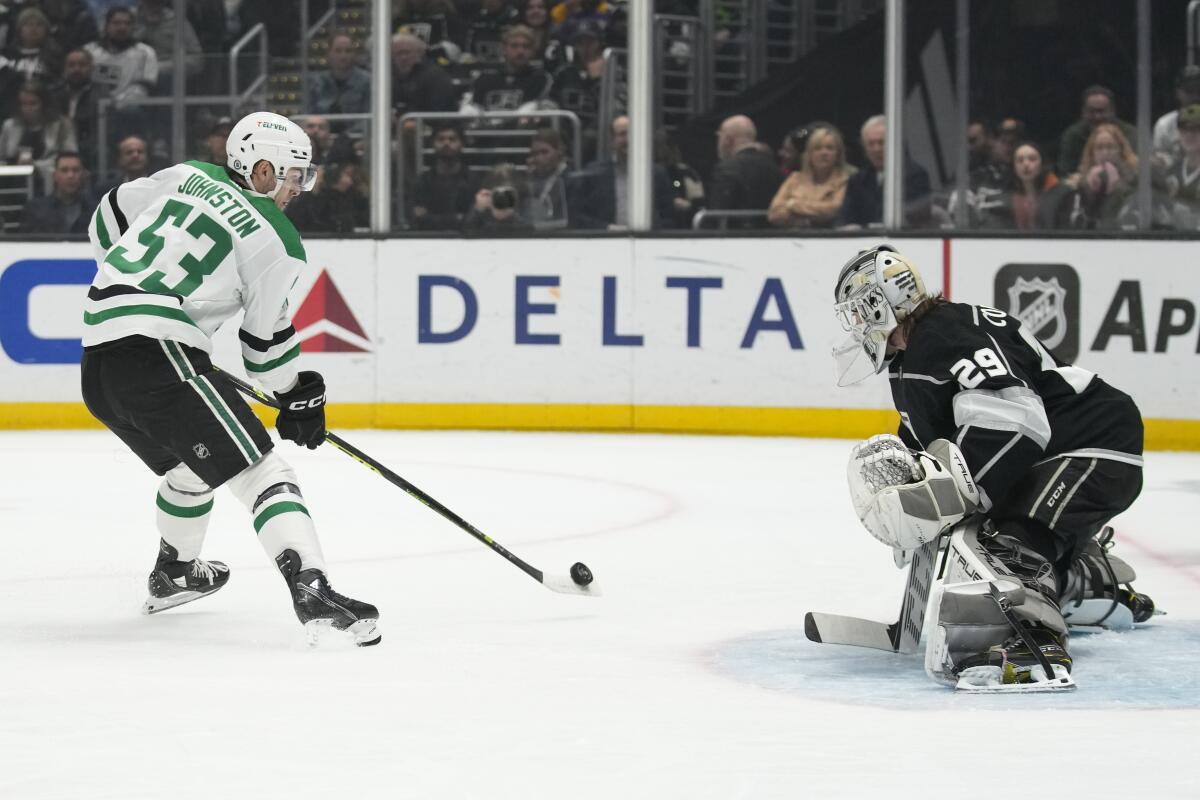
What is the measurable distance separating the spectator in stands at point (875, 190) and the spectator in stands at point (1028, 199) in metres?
0.25

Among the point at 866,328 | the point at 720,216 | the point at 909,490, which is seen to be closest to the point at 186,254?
the point at 866,328

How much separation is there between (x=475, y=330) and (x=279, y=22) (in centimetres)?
173

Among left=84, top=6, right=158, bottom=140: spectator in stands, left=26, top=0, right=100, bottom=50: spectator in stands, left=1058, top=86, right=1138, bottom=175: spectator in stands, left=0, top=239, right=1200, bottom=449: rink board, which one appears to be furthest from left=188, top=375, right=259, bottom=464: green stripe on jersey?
left=26, top=0, right=100, bottom=50: spectator in stands

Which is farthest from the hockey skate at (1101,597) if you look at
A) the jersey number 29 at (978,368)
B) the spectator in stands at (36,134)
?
the spectator in stands at (36,134)

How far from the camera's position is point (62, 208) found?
324 inches

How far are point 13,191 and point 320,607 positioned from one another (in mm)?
5468

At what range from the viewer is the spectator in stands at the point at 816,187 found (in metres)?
7.77

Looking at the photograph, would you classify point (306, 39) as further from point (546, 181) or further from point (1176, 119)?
point (1176, 119)

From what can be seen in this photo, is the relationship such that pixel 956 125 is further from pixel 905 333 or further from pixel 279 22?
pixel 905 333

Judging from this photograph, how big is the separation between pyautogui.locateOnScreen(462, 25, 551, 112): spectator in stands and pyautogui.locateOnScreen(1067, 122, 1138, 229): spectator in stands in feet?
7.79

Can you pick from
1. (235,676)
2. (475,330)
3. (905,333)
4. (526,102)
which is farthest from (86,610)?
(526,102)

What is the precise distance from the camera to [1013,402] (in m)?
3.13

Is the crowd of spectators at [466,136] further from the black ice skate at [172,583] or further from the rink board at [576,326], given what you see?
the black ice skate at [172,583]

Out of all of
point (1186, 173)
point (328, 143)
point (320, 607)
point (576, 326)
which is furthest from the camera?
point (328, 143)
